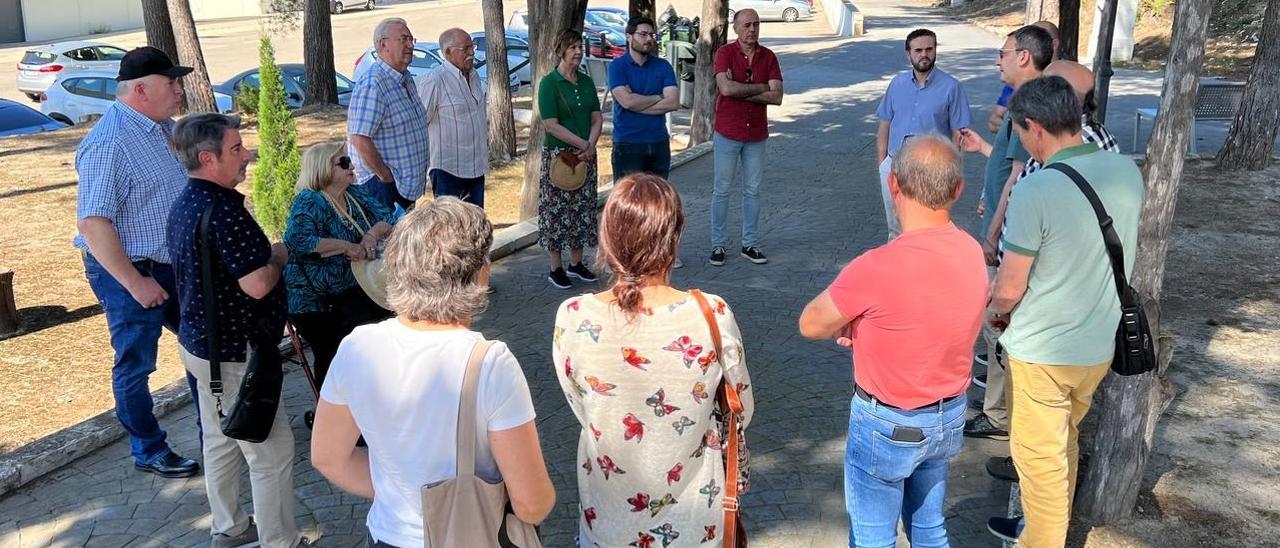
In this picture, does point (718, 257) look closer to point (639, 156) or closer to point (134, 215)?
point (639, 156)

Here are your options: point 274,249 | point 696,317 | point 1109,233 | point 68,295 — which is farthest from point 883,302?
point 68,295

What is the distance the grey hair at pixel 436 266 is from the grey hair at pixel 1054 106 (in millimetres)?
1971

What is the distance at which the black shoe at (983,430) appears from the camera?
16.1 ft

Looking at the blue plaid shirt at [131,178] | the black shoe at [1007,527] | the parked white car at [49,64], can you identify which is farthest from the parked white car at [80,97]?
the black shoe at [1007,527]

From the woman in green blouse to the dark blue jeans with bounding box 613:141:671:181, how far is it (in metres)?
0.30

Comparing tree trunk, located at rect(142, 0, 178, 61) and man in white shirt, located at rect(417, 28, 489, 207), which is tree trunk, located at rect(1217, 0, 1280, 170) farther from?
tree trunk, located at rect(142, 0, 178, 61)

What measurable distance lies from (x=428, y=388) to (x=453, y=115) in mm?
4461

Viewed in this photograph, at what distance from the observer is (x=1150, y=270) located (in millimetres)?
3961

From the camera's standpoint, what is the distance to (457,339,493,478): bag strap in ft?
7.70

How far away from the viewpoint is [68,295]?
26.1ft

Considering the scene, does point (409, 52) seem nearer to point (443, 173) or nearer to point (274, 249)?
point (443, 173)

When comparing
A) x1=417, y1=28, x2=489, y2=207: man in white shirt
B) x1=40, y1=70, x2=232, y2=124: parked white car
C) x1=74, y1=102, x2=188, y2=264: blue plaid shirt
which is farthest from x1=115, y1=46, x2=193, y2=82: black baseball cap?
x1=40, y1=70, x2=232, y2=124: parked white car

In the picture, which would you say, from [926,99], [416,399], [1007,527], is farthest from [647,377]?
[926,99]

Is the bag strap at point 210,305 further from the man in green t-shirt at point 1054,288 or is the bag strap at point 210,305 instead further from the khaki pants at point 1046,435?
the khaki pants at point 1046,435
